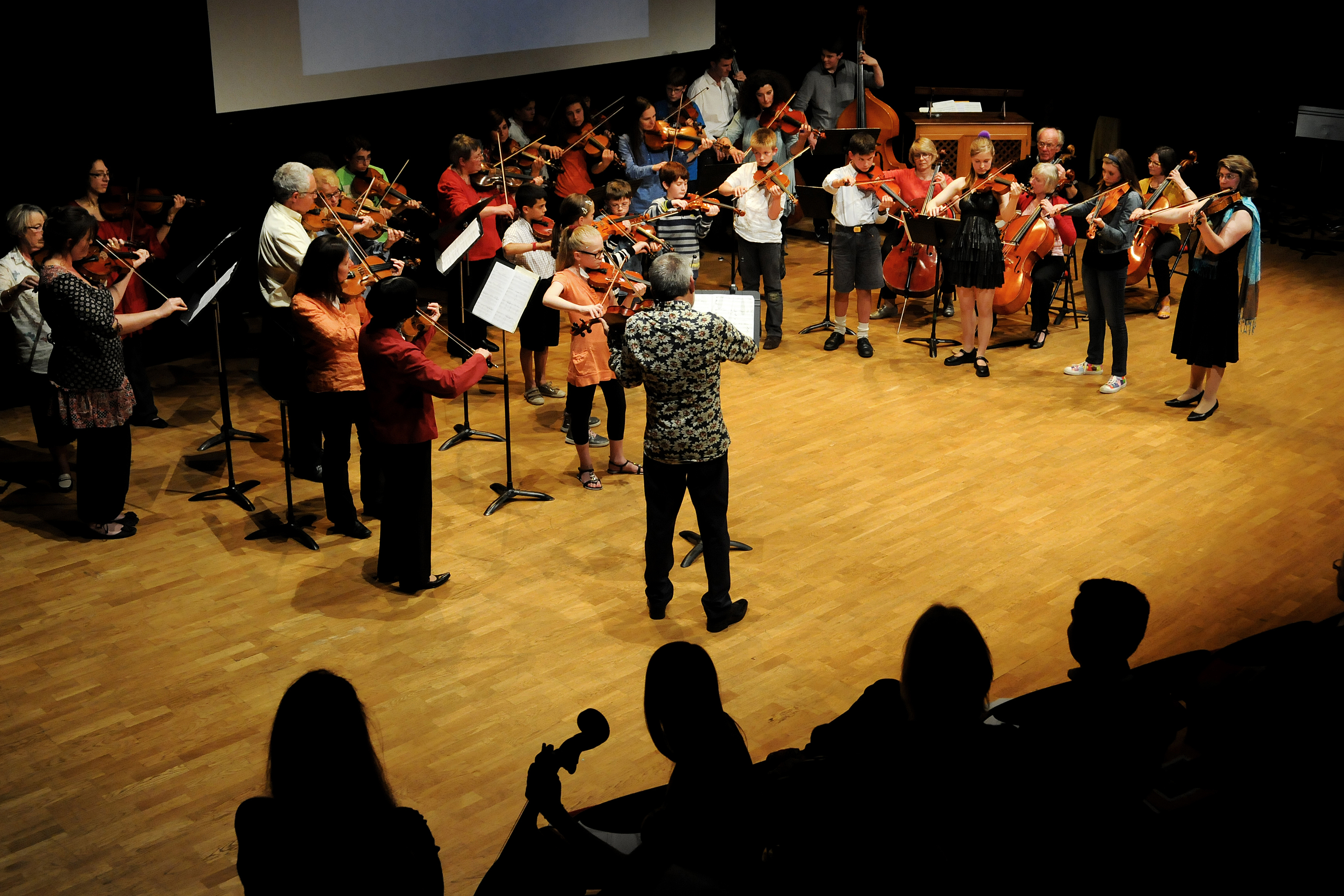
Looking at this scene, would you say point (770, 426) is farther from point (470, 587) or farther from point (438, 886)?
point (438, 886)

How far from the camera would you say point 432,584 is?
14.8 feet

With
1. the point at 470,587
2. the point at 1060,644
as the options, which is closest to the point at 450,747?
the point at 470,587

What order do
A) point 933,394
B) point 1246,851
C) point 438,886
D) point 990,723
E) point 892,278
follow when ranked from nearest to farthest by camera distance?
1. point 438,886
2. point 1246,851
3. point 990,723
4. point 933,394
5. point 892,278

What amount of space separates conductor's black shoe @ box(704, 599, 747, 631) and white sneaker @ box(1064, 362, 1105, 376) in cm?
341

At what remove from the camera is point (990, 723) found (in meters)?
2.84

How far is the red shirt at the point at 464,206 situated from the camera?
663 centimetres

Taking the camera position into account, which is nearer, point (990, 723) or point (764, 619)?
point (990, 723)

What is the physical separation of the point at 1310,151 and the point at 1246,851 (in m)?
9.99

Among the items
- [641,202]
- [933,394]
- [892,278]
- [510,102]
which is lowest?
[933,394]

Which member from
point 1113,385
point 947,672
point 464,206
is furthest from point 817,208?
point 947,672

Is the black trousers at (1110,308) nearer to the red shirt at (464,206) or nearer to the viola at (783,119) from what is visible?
the viola at (783,119)

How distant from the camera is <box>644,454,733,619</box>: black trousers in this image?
13.3 feet

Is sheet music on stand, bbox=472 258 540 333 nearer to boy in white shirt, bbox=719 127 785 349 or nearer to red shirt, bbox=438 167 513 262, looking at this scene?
red shirt, bbox=438 167 513 262

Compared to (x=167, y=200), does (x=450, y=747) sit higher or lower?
lower
